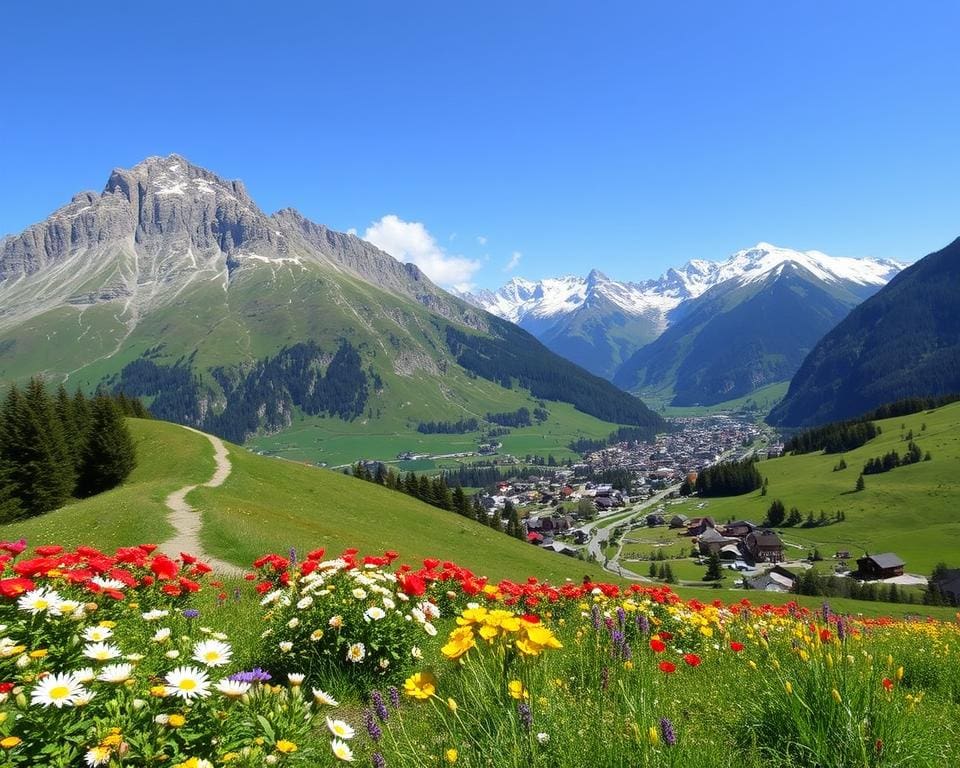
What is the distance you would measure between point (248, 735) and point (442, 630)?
7277mm

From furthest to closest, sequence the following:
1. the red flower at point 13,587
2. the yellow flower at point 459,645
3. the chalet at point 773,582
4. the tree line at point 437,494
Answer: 1. the chalet at point 773,582
2. the tree line at point 437,494
3. the red flower at point 13,587
4. the yellow flower at point 459,645

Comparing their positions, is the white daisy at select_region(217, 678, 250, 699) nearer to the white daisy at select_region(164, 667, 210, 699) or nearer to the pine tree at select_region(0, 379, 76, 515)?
the white daisy at select_region(164, 667, 210, 699)

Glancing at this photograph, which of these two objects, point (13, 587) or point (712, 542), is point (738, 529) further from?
point (13, 587)

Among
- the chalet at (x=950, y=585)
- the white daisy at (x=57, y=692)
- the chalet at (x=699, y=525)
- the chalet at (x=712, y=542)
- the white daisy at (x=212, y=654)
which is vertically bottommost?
the chalet at (x=699, y=525)

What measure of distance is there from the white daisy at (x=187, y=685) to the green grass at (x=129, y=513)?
25164 mm

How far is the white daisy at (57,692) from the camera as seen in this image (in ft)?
12.0

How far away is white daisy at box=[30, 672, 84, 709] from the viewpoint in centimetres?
366

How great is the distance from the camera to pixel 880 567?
95.2 metres

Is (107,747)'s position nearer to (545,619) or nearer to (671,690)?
(671,690)

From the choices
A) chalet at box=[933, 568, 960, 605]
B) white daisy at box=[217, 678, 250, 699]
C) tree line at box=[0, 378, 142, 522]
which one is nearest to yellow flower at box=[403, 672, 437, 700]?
white daisy at box=[217, 678, 250, 699]

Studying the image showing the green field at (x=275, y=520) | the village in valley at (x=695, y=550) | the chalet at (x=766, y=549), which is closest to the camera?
the green field at (x=275, y=520)

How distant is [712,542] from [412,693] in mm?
144092

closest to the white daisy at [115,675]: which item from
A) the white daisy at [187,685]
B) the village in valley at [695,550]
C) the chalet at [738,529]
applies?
the white daisy at [187,685]

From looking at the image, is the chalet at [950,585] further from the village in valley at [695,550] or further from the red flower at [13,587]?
the red flower at [13,587]
